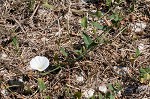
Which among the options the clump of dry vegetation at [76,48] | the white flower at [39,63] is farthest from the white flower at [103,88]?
the white flower at [39,63]

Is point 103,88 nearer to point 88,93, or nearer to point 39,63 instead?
point 88,93

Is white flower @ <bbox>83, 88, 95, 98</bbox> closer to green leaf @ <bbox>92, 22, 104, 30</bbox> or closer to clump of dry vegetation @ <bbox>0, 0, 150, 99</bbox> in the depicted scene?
clump of dry vegetation @ <bbox>0, 0, 150, 99</bbox>

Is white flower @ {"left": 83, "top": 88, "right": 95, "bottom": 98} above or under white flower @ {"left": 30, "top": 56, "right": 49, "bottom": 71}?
under

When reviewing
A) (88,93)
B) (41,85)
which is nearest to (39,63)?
(41,85)

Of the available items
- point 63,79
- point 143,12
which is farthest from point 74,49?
point 143,12

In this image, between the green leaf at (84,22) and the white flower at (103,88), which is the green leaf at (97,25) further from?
the white flower at (103,88)

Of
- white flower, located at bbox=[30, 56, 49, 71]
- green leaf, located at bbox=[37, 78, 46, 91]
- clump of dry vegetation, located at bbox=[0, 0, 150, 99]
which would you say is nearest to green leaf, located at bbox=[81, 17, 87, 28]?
clump of dry vegetation, located at bbox=[0, 0, 150, 99]
